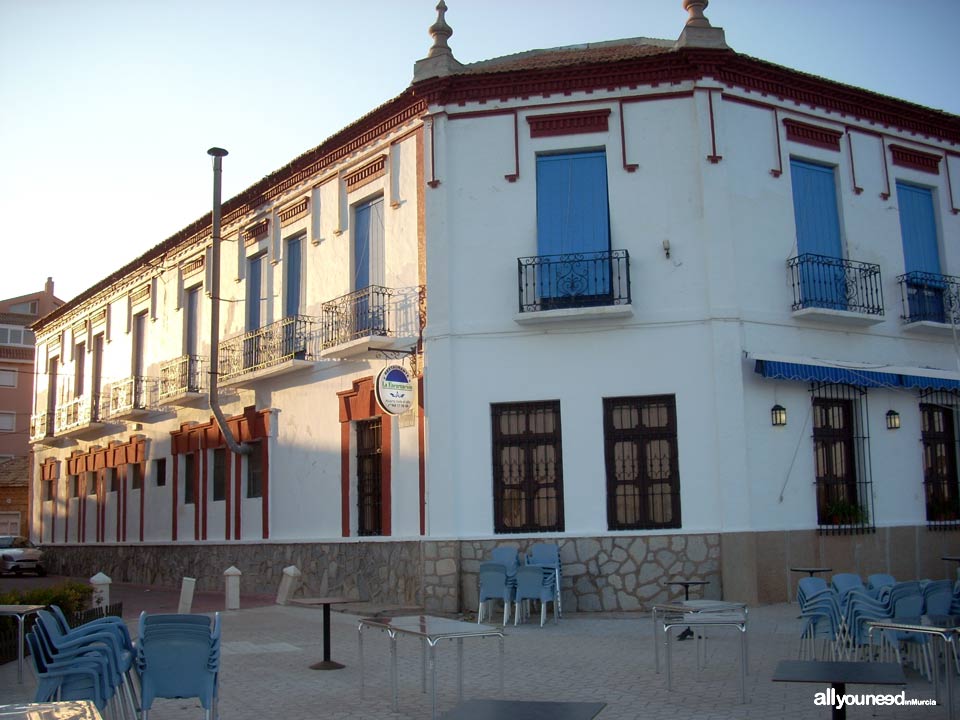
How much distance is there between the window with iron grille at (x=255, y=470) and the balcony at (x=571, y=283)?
7.77 metres

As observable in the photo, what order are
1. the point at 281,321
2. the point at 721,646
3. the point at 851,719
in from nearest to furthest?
1. the point at 851,719
2. the point at 721,646
3. the point at 281,321

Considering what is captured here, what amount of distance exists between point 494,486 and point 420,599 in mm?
2100

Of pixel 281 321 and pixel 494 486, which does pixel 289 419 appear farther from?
pixel 494 486

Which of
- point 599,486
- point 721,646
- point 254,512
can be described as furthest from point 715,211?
point 254,512

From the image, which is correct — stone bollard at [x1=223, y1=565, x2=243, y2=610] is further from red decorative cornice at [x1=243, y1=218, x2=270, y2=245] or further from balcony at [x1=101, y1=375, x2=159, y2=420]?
balcony at [x1=101, y1=375, x2=159, y2=420]

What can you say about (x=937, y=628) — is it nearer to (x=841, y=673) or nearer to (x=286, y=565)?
(x=841, y=673)

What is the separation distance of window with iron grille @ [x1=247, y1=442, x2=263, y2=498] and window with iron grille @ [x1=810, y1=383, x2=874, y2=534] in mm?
10885

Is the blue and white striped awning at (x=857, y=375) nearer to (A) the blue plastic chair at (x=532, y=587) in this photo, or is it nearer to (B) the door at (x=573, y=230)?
(B) the door at (x=573, y=230)

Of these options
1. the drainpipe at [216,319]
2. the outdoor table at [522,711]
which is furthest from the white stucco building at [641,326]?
the outdoor table at [522,711]

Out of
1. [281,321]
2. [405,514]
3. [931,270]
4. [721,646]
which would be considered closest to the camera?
[721,646]

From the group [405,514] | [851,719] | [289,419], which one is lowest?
[851,719]

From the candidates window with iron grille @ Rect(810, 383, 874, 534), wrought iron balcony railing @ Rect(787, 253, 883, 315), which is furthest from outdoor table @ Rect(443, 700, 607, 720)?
wrought iron balcony railing @ Rect(787, 253, 883, 315)

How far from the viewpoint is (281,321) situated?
1939 centimetres

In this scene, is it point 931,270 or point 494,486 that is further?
point 931,270
